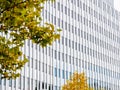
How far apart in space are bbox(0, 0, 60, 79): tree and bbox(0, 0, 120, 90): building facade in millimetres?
44124

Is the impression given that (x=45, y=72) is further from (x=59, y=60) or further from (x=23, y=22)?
(x=23, y=22)

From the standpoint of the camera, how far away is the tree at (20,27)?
18344 millimetres

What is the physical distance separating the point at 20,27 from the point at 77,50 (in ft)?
244

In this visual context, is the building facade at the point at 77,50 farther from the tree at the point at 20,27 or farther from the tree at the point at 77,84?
the tree at the point at 20,27

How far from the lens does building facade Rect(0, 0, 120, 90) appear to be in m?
74.8

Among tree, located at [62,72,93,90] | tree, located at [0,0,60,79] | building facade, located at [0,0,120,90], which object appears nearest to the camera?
tree, located at [0,0,60,79]

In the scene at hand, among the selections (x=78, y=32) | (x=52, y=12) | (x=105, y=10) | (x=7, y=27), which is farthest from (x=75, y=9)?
(x=7, y=27)

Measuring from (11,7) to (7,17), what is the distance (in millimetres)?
467

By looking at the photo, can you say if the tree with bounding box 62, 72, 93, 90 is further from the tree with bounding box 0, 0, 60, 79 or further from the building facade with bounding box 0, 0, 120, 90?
the tree with bounding box 0, 0, 60, 79

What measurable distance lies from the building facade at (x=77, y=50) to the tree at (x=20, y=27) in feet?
145

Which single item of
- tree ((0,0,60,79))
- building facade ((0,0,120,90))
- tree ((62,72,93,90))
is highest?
building facade ((0,0,120,90))

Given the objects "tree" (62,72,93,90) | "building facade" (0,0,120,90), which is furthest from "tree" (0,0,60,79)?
"building facade" (0,0,120,90)

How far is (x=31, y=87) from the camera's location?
72750 millimetres

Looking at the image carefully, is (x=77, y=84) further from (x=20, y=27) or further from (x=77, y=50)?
(x=77, y=50)
